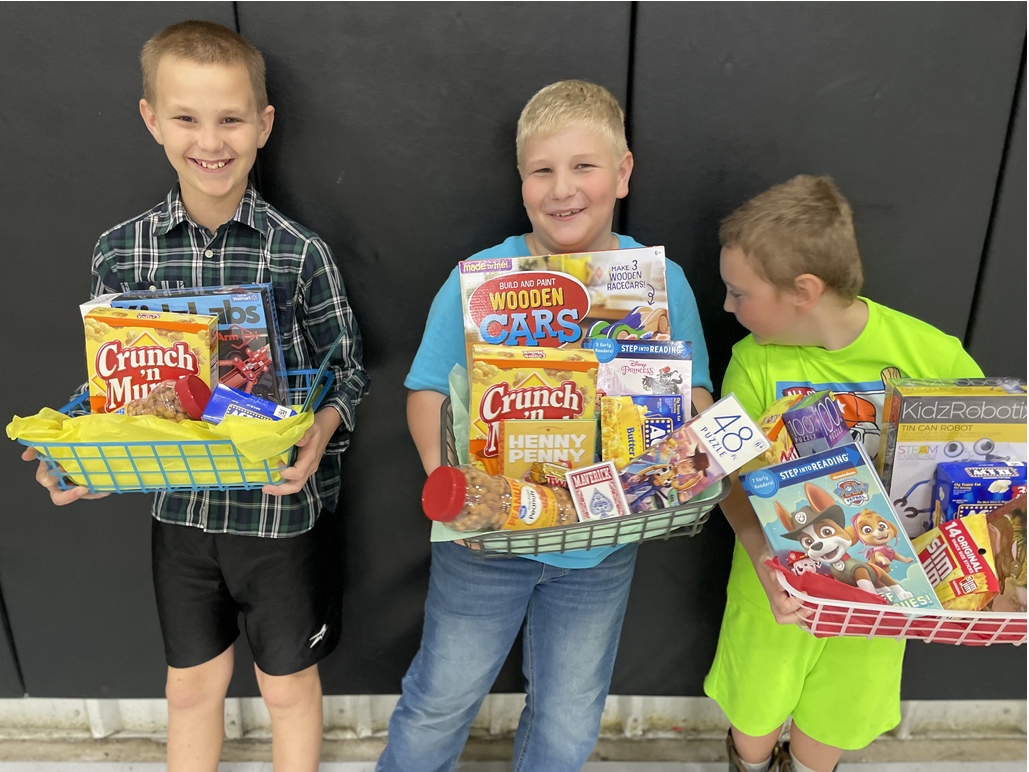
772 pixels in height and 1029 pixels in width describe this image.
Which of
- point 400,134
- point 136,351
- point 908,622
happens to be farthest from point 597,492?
point 400,134

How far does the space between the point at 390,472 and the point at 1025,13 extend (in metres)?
1.73

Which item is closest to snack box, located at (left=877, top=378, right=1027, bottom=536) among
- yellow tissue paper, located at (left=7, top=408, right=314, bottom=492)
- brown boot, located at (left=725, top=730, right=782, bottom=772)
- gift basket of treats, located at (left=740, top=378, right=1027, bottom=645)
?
gift basket of treats, located at (left=740, top=378, right=1027, bottom=645)

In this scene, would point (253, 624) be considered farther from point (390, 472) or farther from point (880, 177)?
point (880, 177)

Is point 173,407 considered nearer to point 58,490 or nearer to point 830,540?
point 58,490

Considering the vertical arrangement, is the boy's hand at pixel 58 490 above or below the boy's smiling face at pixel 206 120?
below

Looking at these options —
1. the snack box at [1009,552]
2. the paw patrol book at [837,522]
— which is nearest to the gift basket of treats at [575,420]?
the paw patrol book at [837,522]

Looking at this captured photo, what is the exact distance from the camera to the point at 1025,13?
4.86 ft

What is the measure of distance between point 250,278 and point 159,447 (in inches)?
17.5

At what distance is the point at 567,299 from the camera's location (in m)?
1.30

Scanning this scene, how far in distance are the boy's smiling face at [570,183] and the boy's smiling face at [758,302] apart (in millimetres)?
282

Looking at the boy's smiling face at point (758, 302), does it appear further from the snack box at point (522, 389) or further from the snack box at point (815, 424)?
the snack box at point (522, 389)

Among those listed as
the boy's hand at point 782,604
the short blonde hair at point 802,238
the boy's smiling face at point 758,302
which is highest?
the short blonde hair at point 802,238

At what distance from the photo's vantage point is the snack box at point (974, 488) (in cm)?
118

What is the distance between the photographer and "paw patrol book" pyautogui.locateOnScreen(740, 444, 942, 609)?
3.65 ft
